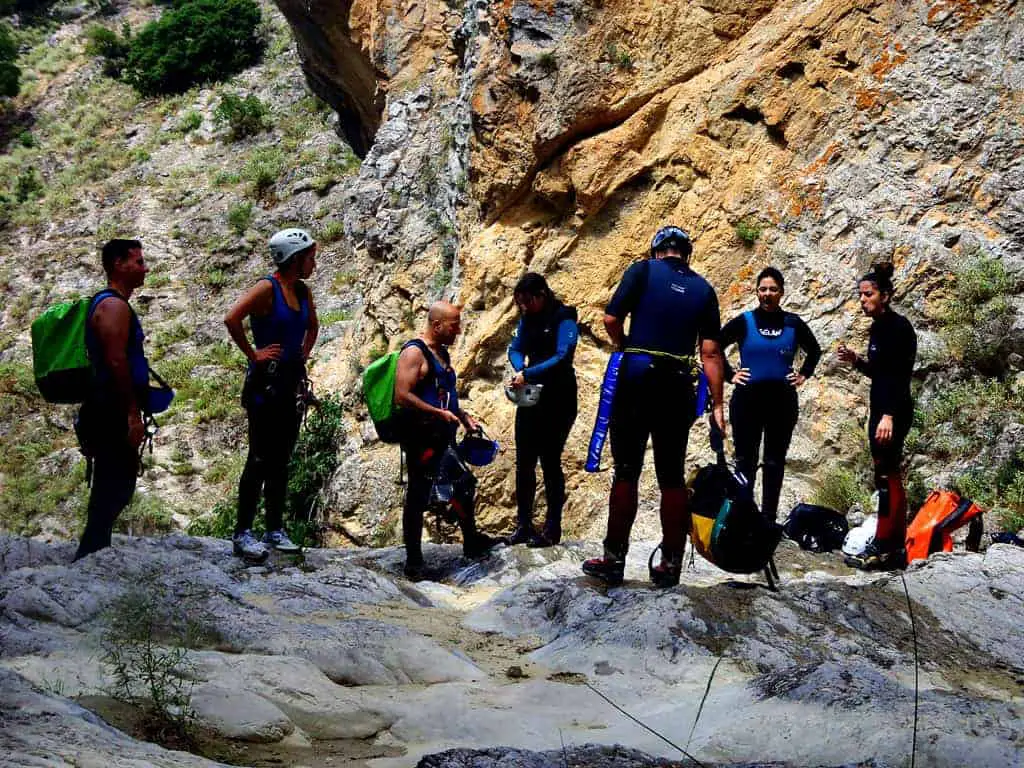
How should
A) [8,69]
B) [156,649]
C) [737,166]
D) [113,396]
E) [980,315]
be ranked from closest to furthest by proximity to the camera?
[156,649]
[113,396]
[980,315]
[737,166]
[8,69]

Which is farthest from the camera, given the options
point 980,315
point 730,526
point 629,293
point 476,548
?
point 980,315

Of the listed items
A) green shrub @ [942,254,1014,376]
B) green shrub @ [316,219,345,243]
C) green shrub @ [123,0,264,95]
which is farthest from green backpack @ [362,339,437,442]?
green shrub @ [123,0,264,95]

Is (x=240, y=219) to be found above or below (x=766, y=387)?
above

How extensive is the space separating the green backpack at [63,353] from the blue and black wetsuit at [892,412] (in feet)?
15.4

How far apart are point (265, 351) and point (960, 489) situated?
5.29 meters

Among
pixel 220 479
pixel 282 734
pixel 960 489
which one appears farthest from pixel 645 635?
pixel 220 479

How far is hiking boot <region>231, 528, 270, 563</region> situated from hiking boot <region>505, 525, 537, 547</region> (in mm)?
1761

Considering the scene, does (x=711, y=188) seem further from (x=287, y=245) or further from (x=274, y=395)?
(x=274, y=395)

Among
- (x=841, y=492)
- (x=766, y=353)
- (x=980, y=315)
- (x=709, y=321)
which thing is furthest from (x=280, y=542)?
(x=980, y=315)

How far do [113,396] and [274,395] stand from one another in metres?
1.03

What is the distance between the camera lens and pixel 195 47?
35188 millimetres

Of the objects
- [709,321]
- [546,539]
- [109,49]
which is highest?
[109,49]

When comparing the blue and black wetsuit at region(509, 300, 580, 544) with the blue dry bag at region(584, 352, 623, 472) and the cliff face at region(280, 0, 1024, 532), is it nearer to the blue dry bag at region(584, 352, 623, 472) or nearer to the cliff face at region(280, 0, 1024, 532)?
the blue dry bag at region(584, 352, 623, 472)

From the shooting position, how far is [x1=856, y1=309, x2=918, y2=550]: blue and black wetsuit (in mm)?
6637
